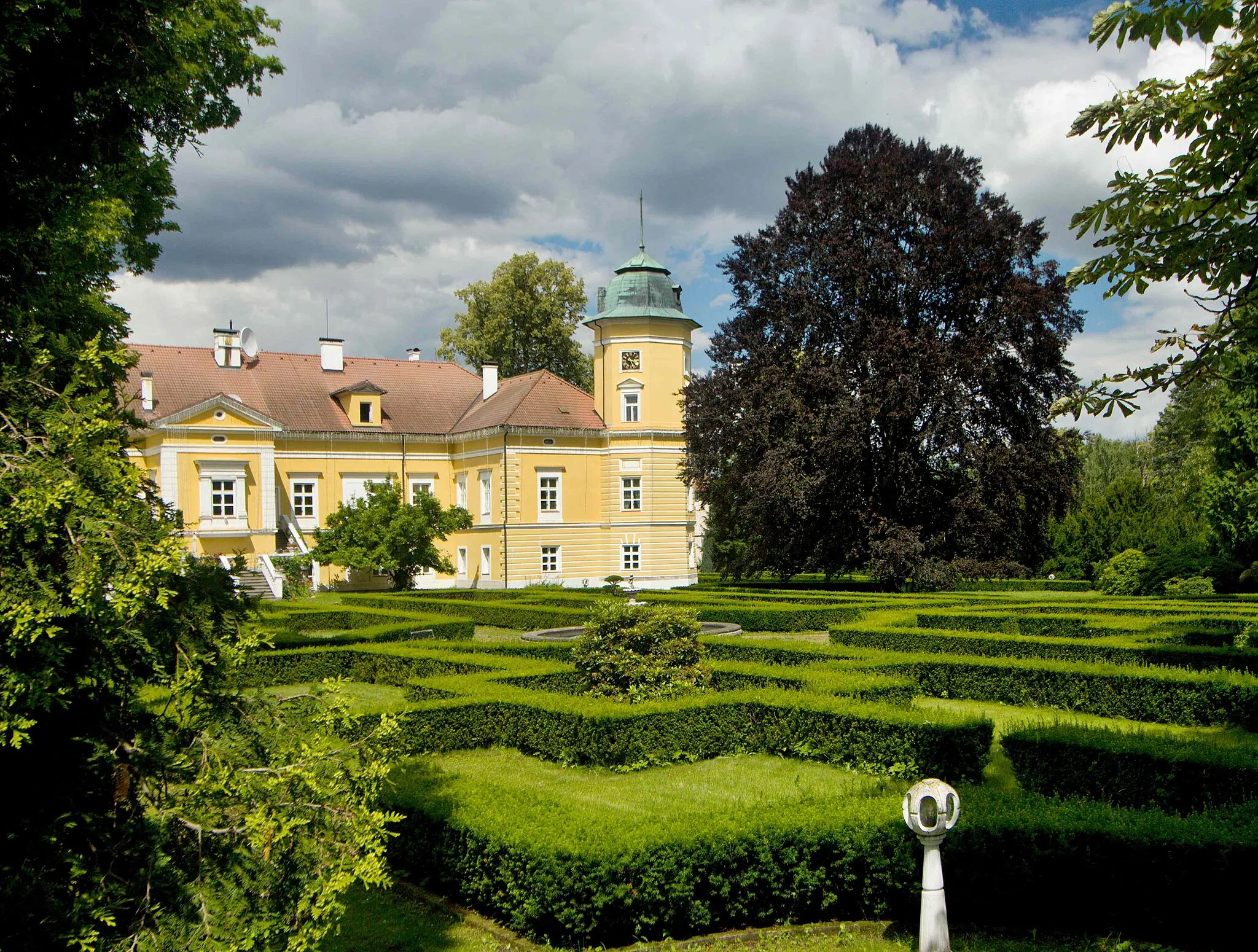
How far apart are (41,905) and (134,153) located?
461 centimetres

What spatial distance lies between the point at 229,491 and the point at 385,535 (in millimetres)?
6733

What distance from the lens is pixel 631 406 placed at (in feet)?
134

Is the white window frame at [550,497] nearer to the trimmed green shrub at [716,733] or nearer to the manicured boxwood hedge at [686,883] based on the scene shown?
the trimmed green shrub at [716,733]

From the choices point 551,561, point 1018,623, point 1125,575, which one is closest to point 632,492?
point 551,561

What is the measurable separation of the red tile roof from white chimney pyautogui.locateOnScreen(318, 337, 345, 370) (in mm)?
303

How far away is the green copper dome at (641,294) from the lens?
132 ft

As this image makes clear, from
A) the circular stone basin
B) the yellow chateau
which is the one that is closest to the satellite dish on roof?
the yellow chateau

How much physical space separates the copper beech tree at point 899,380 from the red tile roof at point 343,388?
395 inches

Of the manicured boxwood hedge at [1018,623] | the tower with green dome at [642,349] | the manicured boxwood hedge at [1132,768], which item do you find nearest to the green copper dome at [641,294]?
the tower with green dome at [642,349]

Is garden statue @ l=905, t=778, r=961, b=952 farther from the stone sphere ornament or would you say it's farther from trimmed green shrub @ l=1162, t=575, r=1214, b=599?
trimmed green shrub @ l=1162, t=575, r=1214, b=599

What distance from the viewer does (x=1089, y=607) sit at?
20719mm

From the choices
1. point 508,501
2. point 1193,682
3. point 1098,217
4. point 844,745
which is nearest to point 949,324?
point 508,501

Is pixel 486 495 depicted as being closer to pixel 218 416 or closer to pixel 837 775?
pixel 218 416

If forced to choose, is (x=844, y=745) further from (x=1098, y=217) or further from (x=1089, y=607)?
(x=1089, y=607)
